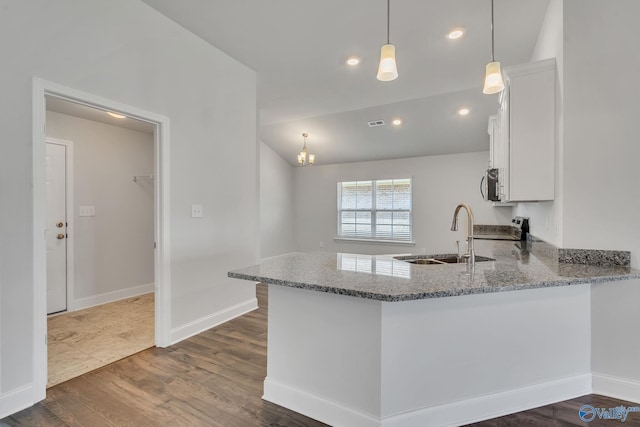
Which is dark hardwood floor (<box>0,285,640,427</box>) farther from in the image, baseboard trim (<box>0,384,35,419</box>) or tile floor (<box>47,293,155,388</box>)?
tile floor (<box>47,293,155,388</box>)

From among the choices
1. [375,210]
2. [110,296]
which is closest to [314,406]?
[110,296]

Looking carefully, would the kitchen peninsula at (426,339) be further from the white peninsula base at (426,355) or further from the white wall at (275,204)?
the white wall at (275,204)

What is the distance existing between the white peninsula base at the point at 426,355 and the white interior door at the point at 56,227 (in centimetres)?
316

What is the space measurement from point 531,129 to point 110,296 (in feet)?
16.4

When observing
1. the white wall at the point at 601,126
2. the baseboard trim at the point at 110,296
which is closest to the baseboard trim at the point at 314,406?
the white wall at the point at 601,126

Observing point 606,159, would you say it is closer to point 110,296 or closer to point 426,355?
point 426,355

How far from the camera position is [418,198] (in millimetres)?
6637

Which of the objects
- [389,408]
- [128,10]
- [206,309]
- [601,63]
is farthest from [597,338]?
[128,10]

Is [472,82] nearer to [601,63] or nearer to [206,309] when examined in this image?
[601,63]

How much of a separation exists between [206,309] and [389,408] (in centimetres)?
215

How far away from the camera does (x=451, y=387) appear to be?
1646 millimetres

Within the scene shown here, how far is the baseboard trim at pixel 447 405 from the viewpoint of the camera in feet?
5.19

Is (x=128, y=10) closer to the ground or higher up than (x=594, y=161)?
higher up

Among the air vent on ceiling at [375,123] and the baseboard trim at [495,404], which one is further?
the air vent on ceiling at [375,123]
